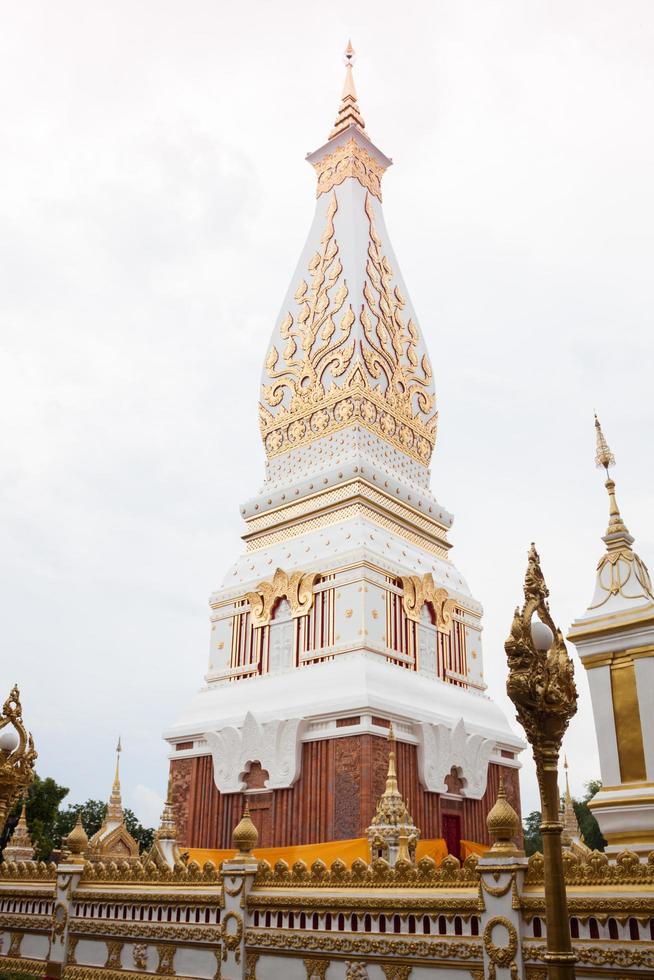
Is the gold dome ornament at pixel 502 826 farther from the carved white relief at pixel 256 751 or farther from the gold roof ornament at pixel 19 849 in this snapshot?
the gold roof ornament at pixel 19 849

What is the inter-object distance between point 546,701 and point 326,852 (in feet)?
28.5

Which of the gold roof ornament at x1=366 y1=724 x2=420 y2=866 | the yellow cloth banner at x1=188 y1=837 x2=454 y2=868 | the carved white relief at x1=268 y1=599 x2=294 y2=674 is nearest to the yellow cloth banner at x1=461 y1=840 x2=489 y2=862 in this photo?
A: the yellow cloth banner at x1=188 y1=837 x2=454 y2=868

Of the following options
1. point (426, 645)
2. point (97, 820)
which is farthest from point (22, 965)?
point (97, 820)

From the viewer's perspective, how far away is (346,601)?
663 inches

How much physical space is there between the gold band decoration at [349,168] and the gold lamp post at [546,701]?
20186mm

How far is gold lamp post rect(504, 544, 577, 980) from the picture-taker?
514 cm

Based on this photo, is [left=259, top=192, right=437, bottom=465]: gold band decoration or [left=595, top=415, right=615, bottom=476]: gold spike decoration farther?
[left=259, top=192, right=437, bottom=465]: gold band decoration

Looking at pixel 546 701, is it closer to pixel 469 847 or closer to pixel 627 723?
pixel 627 723

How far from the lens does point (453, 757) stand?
16.0 metres

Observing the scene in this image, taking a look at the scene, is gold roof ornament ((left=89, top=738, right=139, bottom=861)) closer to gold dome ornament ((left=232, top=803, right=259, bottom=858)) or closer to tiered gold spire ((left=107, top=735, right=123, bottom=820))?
tiered gold spire ((left=107, top=735, right=123, bottom=820))

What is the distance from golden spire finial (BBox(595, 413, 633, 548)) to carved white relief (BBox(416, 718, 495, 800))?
7.21 m

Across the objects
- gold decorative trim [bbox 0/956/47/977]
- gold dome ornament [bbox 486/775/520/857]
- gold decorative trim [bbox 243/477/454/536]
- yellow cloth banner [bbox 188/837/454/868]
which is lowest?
gold decorative trim [bbox 0/956/47/977]

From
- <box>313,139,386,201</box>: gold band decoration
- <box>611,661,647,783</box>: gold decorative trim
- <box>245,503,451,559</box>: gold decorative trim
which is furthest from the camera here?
<box>313,139,386,201</box>: gold band decoration

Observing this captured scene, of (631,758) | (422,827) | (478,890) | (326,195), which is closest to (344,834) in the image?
(422,827)
